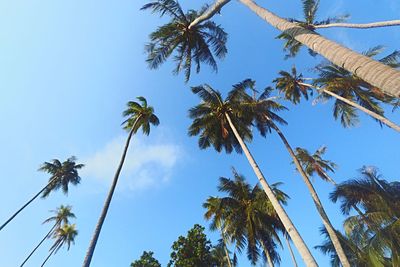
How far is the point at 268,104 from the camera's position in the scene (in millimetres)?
21297

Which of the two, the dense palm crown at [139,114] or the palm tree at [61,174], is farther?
the palm tree at [61,174]

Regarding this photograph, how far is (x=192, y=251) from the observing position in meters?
28.8

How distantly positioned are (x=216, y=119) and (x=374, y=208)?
12953 millimetres

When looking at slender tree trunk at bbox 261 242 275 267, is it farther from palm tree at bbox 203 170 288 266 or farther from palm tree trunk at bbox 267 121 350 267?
palm tree trunk at bbox 267 121 350 267

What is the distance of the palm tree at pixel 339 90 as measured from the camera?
21.8 metres

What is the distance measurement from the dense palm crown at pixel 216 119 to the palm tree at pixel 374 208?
8.57 metres

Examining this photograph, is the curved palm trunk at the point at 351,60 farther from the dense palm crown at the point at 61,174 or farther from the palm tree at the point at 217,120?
the dense palm crown at the point at 61,174

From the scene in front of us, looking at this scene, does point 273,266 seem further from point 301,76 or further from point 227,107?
point 301,76

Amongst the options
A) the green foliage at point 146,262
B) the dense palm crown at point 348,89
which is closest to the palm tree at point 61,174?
the green foliage at point 146,262

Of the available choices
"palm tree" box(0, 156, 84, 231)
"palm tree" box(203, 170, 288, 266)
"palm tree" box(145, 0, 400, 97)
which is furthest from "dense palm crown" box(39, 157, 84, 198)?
"palm tree" box(145, 0, 400, 97)

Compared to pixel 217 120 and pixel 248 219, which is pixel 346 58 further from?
pixel 248 219

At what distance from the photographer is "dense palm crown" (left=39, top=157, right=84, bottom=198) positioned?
40812 mm

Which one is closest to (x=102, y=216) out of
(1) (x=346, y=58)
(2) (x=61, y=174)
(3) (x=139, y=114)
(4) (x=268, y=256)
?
(3) (x=139, y=114)

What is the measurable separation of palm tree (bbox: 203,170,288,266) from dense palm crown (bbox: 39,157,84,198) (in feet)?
87.8
